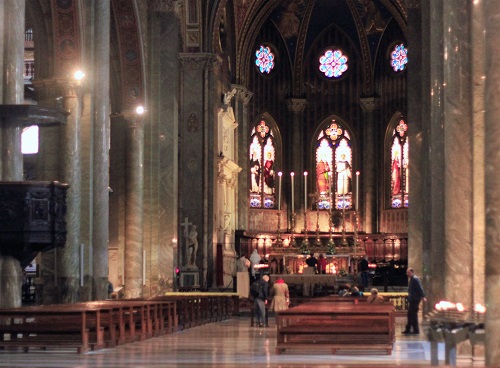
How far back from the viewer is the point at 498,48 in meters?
9.52

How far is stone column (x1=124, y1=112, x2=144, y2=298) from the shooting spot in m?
29.8

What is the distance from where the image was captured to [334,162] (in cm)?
4928

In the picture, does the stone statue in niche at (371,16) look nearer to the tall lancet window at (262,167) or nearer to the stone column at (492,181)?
the tall lancet window at (262,167)

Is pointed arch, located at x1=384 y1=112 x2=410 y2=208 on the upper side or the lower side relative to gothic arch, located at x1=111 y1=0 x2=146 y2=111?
lower

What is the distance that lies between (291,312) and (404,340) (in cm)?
407

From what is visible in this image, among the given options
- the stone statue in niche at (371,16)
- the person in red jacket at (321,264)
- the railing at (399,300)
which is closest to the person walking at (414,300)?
the railing at (399,300)

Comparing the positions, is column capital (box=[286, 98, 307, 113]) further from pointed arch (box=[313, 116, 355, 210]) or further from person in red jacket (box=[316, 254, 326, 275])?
person in red jacket (box=[316, 254, 326, 275])

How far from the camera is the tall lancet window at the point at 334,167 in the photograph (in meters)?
49.2

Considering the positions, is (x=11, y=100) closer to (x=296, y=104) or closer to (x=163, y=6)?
(x=163, y=6)

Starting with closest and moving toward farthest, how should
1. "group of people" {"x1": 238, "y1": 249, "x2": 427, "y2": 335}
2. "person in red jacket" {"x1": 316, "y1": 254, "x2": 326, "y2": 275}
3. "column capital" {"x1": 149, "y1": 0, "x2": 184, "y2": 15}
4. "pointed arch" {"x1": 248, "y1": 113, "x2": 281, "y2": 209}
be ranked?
"group of people" {"x1": 238, "y1": 249, "x2": 427, "y2": 335} < "column capital" {"x1": 149, "y1": 0, "x2": 184, "y2": 15} < "person in red jacket" {"x1": 316, "y1": 254, "x2": 326, "y2": 275} < "pointed arch" {"x1": 248, "y1": 113, "x2": 281, "y2": 209}

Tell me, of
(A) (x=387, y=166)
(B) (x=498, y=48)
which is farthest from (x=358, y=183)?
(B) (x=498, y=48)

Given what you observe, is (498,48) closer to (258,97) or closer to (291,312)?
(291,312)

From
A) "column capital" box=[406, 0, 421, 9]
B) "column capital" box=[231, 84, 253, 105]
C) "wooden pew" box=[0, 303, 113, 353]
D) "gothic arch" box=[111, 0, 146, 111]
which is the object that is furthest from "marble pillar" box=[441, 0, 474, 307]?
"column capital" box=[231, 84, 253, 105]

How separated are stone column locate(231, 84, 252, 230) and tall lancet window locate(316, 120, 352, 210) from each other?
435 cm
